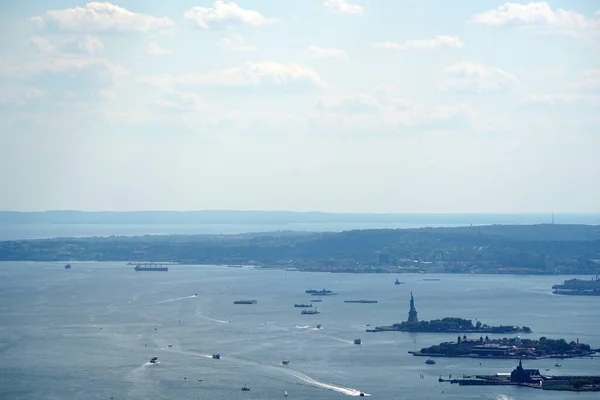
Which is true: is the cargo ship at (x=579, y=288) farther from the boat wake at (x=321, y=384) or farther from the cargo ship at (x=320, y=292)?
the boat wake at (x=321, y=384)

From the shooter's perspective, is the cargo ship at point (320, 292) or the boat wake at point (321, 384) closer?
the boat wake at point (321, 384)

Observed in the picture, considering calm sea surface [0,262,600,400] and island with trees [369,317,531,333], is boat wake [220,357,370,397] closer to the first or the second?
calm sea surface [0,262,600,400]

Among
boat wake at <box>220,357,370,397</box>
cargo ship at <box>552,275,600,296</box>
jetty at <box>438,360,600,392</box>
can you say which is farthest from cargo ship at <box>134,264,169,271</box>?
jetty at <box>438,360,600,392</box>

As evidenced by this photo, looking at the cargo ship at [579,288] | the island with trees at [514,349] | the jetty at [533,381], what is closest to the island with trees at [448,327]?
the island with trees at [514,349]

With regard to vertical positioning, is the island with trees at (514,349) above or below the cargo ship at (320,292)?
below

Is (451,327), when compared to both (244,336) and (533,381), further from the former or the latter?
(533,381)

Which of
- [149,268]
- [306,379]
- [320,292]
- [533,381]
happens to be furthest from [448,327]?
[149,268]

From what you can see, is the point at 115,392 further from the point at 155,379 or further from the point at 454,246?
the point at 454,246
